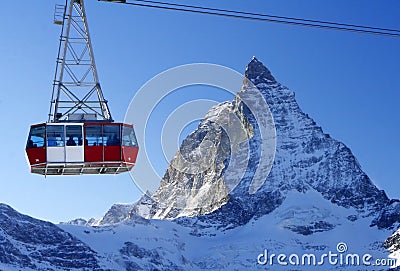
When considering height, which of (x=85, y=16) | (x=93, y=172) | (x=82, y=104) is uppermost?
(x=85, y=16)

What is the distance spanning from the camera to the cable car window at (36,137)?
3177 cm

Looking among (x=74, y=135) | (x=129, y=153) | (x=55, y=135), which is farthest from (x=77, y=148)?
(x=129, y=153)

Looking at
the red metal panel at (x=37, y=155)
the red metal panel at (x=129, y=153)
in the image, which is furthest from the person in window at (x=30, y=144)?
the red metal panel at (x=129, y=153)

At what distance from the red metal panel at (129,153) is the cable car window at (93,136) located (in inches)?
44.5

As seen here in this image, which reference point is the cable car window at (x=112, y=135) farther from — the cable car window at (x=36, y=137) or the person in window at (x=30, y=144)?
the person in window at (x=30, y=144)

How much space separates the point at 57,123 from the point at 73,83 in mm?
1702

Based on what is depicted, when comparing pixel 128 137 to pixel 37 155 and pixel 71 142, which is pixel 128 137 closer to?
pixel 71 142

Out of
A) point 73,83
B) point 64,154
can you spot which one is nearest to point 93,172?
point 64,154

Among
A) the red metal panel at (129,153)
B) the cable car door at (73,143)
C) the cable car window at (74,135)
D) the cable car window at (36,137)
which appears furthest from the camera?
the red metal panel at (129,153)

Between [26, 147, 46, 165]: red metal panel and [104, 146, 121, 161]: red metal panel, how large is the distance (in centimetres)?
245

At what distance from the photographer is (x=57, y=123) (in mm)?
31562

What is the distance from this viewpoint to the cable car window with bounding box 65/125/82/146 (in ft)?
104

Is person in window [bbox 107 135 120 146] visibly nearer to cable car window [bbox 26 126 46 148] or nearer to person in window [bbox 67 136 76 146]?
person in window [bbox 67 136 76 146]

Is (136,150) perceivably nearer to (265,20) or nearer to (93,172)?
(93,172)
